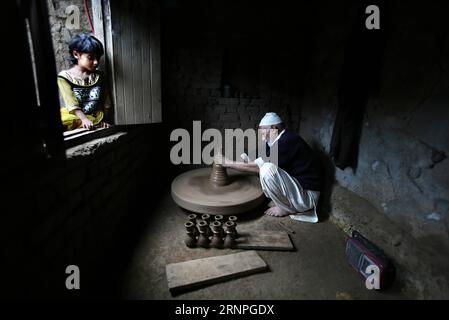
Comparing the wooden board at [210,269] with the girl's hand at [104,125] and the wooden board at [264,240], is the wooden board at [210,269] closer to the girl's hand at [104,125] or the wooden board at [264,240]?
the wooden board at [264,240]

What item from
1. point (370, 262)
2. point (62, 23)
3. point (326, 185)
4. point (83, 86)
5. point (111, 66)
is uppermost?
point (62, 23)

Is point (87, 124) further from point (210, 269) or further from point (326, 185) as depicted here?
point (326, 185)

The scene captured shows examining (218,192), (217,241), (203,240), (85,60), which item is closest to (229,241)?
(217,241)

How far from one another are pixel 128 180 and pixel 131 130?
0.62 metres

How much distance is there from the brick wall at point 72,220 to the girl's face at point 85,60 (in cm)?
72

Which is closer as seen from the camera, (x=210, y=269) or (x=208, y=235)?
(x=210, y=269)

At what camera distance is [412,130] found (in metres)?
2.23

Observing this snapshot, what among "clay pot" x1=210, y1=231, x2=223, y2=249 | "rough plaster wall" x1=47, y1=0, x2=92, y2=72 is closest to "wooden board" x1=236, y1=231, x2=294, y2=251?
"clay pot" x1=210, y1=231, x2=223, y2=249

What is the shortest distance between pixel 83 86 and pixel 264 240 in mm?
2419

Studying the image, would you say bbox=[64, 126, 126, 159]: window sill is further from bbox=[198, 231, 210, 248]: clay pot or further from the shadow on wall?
the shadow on wall

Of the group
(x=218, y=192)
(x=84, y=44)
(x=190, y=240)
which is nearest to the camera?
(x=84, y=44)

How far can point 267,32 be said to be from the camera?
4164 millimetres

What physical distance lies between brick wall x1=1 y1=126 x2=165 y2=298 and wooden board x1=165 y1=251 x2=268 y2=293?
511 millimetres

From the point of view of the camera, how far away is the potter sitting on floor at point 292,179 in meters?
3.06
